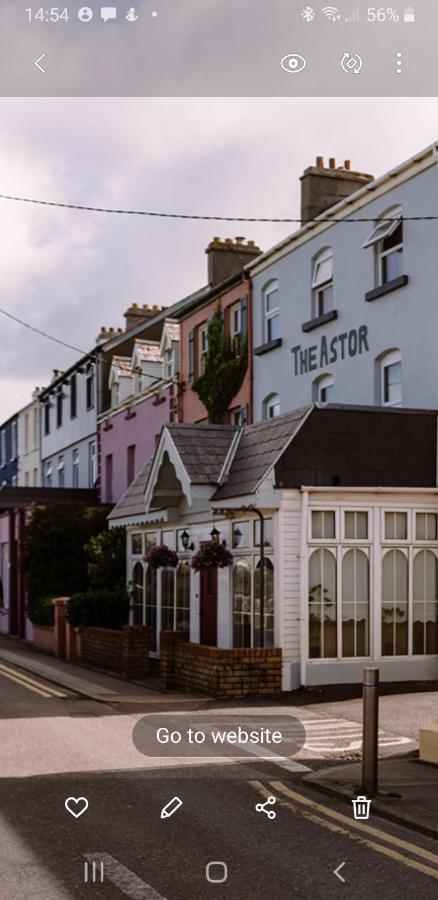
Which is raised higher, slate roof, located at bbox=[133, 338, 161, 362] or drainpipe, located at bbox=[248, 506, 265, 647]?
slate roof, located at bbox=[133, 338, 161, 362]

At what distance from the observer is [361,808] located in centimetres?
852

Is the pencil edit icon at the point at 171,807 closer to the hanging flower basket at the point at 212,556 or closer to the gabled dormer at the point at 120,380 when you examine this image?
the hanging flower basket at the point at 212,556

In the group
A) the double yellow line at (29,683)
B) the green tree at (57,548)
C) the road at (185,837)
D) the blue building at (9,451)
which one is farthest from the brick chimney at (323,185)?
the blue building at (9,451)

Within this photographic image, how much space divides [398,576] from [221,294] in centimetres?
1181

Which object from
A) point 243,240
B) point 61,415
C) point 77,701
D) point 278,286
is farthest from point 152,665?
point 61,415

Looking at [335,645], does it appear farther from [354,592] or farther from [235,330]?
[235,330]

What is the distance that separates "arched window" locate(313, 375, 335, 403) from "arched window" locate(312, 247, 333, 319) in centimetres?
135

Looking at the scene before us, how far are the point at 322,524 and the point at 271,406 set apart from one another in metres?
8.01

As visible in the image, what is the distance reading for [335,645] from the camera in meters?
17.5

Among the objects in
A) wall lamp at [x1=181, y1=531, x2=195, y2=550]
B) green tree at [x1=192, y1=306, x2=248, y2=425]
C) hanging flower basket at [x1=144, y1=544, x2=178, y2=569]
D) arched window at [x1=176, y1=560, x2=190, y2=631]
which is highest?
green tree at [x1=192, y1=306, x2=248, y2=425]

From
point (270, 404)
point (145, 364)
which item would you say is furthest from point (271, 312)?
point (145, 364)

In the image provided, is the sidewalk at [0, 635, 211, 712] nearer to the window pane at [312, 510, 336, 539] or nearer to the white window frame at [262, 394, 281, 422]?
the window pane at [312, 510, 336, 539]

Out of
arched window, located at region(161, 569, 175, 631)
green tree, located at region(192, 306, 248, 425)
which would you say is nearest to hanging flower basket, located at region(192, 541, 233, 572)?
arched window, located at region(161, 569, 175, 631)

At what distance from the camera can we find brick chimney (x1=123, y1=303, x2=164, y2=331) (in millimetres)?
42188
